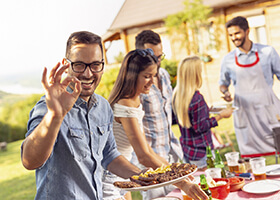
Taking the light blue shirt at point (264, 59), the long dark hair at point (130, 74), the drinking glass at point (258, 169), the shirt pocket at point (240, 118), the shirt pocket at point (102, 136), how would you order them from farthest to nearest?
the shirt pocket at point (240, 118)
the light blue shirt at point (264, 59)
the long dark hair at point (130, 74)
the drinking glass at point (258, 169)
the shirt pocket at point (102, 136)

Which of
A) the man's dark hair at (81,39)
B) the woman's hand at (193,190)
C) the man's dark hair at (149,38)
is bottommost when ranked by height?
the woman's hand at (193,190)

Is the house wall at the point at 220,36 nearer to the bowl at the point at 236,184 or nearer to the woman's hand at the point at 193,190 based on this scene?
the bowl at the point at 236,184

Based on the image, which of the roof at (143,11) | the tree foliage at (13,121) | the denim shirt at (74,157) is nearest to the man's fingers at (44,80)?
the denim shirt at (74,157)

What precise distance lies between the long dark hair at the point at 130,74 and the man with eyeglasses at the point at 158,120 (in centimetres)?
44

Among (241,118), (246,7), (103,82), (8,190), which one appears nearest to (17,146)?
(103,82)

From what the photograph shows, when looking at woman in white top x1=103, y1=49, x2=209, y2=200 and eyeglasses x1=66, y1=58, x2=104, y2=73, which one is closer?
eyeglasses x1=66, y1=58, x2=104, y2=73

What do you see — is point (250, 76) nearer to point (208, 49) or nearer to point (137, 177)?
point (137, 177)

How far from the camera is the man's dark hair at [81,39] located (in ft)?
6.80

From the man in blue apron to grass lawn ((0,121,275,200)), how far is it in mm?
518

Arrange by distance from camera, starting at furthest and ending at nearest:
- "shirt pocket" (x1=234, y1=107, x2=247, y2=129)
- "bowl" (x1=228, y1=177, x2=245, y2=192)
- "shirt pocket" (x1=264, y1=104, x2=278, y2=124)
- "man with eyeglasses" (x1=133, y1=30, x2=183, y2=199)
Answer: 1. "shirt pocket" (x1=234, y1=107, x2=247, y2=129)
2. "shirt pocket" (x1=264, y1=104, x2=278, y2=124)
3. "man with eyeglasses" (x1=133, y1=30, x2=183, y2=199)
4. "bowl" (x1=228, y1=177, x2=245, y2=192)

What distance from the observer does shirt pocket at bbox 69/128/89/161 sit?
1.99 m

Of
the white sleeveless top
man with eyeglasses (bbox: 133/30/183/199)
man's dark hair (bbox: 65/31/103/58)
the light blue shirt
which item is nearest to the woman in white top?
the white sleeveless top

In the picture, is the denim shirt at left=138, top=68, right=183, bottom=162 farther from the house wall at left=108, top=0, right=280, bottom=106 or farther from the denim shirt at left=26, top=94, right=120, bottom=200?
the house wall at left=108, top=0, right=280, bottom=106

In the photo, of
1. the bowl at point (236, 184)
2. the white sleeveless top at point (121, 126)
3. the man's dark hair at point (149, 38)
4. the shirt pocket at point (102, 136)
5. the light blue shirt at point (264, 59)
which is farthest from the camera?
the light blue shirt at point (264, 59)
